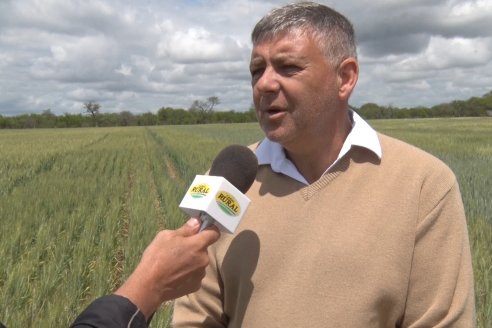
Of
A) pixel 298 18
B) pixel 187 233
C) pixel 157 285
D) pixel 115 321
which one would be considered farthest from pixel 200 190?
pixel 298 18

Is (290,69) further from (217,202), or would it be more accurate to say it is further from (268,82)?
(217,202)

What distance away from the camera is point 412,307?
5.26ft

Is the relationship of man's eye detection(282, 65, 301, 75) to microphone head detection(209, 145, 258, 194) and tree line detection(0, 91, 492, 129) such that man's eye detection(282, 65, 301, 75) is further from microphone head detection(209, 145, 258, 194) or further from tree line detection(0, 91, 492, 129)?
tree line detection(0, 91, 492, 129)

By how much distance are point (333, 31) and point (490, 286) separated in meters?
2.73

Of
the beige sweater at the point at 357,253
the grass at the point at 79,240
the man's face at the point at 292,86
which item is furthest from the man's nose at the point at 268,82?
the grass at the point at 79,240

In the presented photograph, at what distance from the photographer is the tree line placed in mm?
99688

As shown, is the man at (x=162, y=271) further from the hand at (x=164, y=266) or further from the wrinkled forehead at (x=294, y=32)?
the wrinkled forehead at (x=294, y=32)

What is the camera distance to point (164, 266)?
122 cm

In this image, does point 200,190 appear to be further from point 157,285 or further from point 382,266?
point 382,266

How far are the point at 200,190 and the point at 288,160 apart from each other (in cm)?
54

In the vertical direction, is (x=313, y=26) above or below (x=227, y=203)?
above

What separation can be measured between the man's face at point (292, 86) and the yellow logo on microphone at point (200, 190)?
0.43 m

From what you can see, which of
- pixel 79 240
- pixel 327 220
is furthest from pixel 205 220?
pixel 79 240

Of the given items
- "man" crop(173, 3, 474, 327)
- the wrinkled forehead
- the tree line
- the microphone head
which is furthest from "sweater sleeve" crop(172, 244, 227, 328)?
the tree line
